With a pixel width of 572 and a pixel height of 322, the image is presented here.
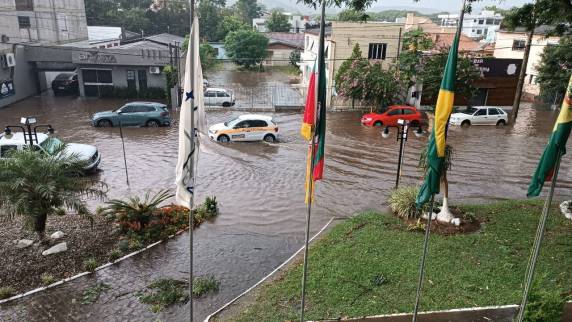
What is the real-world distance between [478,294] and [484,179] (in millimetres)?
9481

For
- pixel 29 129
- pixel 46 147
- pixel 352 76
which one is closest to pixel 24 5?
pixel 46 147

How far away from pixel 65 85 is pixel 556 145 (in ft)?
112

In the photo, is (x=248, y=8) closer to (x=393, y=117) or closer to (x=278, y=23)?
(x=278, y=23)

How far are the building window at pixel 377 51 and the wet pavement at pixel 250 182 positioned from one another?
189 inches

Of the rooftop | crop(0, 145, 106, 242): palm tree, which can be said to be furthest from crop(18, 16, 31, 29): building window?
the rooftop

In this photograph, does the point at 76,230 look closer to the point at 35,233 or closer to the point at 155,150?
the point at 35,233

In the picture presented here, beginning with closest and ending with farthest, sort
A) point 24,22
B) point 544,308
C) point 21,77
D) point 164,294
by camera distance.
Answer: point 544,308, point 164,294, point 21,77, point 24,22

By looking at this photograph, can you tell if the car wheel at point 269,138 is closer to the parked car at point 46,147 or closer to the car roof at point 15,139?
the parked car at point 46,147

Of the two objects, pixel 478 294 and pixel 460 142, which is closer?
pixel 478 294

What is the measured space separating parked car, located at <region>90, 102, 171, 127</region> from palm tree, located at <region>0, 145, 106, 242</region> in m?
13.2

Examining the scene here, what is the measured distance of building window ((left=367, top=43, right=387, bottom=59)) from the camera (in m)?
30.0

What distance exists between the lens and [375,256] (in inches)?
407

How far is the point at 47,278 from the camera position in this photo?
32.2ft

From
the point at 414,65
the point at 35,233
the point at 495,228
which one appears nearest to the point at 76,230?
the point at 35,233
